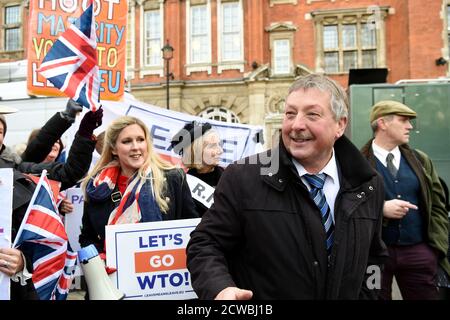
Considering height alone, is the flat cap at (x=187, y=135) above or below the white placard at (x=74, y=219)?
above

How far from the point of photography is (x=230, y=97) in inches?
884

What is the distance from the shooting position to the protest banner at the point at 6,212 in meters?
2.29

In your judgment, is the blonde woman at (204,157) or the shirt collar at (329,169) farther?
the blonde woman at (204,157)

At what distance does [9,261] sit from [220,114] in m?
20.5

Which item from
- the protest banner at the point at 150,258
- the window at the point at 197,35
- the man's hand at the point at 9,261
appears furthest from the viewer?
the window at the point at 197,35

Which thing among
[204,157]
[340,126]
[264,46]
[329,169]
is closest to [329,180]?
[329,169]

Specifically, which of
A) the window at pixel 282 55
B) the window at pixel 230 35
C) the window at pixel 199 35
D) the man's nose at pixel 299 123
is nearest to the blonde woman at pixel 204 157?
the man's nose at pixel 299 123

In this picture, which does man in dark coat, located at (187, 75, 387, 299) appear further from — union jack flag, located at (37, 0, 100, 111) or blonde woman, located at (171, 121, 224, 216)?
blonde woman, located at (171, 121, 224, 216)

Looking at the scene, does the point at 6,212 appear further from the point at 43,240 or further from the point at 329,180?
the point at 329,180

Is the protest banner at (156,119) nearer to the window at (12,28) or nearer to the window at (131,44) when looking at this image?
→ the window at (131,44)

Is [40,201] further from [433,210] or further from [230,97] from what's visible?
[230,97]

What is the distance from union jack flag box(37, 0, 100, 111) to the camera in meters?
3.46

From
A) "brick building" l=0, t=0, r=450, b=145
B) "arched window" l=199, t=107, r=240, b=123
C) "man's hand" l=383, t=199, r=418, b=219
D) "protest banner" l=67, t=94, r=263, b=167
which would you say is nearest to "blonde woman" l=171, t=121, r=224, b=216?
"protest banner" l=67, t=94, r=263, b=167

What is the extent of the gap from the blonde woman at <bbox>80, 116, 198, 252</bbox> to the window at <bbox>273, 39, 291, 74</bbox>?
1969cm
